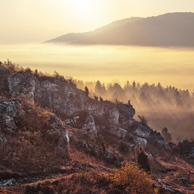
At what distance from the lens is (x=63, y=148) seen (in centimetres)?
2545

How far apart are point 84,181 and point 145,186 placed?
5396 mm

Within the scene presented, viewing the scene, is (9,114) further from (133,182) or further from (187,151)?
(187,151)

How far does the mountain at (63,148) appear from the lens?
18141 millimetres

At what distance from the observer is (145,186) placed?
18641 mm

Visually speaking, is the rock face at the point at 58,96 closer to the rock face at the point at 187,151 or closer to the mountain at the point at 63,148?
the mountain at the point at 63,148

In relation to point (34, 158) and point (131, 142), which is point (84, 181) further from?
point (131, 142)

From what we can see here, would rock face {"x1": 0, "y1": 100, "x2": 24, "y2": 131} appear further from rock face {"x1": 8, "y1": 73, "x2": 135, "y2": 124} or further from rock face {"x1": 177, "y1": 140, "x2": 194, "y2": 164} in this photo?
rock face {"x1": 177, "y1": 140, "x2": 194, "y2": 164}

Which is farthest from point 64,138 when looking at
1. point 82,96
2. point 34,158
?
point 82,96

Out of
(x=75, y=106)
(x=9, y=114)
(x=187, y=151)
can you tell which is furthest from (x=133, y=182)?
(x=187, y=151)

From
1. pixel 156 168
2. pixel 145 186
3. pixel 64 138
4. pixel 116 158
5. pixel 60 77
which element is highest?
pixel 60 77

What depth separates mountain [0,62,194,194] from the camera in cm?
1814

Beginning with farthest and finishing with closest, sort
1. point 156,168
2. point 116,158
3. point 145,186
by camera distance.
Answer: point 156,168
point 116,158
point 145,186

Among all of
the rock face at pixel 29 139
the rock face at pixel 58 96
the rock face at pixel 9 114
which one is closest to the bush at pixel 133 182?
the rock face at pixel 29 139

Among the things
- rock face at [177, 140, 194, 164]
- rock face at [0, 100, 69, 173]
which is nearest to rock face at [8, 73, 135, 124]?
rock face at [0, 100, 69, 173]
